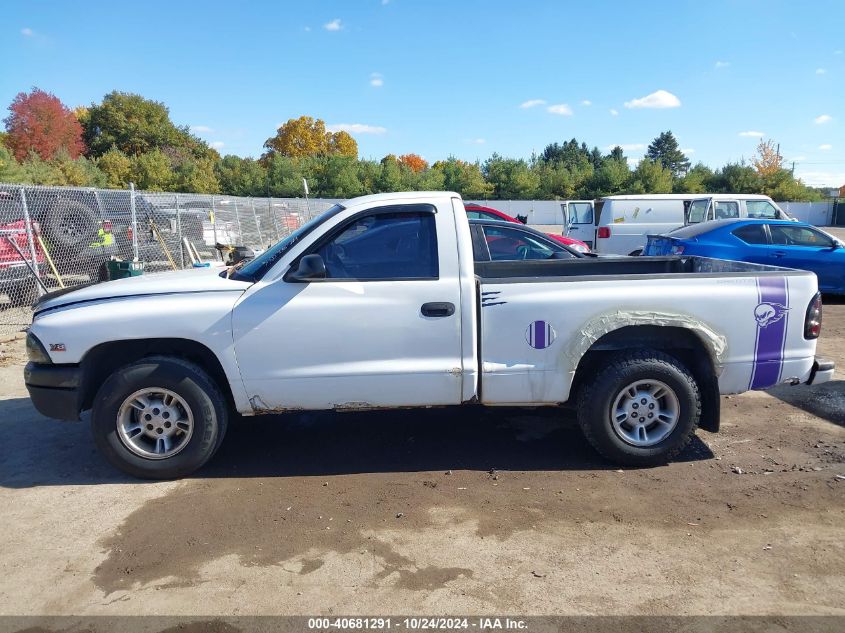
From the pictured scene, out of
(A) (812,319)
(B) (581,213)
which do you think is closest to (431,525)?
(A) (812,319)

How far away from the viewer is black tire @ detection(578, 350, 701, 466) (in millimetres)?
4246

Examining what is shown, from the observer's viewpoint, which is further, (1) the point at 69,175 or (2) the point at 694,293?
(1) the point at 69,175

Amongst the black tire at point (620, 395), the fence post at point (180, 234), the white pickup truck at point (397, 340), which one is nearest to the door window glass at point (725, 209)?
the white pickup truck at point (397, 340)

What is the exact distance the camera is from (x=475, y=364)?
166 inches

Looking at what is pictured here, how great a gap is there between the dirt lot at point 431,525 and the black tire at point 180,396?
161 mm

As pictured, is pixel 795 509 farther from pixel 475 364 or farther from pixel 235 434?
pixel 235 434

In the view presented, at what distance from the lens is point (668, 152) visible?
360 ft

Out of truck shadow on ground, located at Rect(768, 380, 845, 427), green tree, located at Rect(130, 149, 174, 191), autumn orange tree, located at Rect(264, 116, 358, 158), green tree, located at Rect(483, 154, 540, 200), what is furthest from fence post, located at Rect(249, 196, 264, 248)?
autumn orange tree, located at Rect(264, 116, 358, 158)

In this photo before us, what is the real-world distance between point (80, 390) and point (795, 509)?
15.7ft

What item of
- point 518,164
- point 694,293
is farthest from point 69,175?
point 694,293

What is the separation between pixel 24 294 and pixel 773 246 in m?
13.2

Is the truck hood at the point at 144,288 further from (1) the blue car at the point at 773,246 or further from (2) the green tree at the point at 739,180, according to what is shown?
(2) the green tree at the point at 739,180

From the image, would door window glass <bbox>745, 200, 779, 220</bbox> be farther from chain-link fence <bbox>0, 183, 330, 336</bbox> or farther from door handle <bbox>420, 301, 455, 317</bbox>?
door handle <bbox>420, 301, 455, 317</bbox>

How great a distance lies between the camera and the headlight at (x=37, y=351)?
4133 mm
